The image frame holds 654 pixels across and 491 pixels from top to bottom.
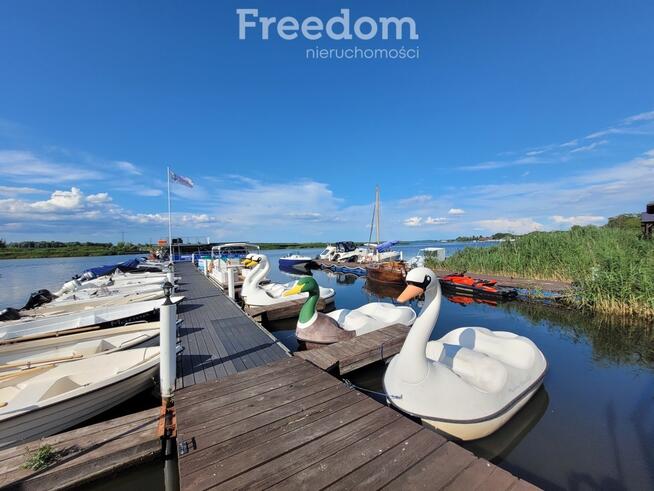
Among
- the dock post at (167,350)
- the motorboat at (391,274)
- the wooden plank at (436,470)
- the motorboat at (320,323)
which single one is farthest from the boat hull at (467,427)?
the motorboat at (391,274)

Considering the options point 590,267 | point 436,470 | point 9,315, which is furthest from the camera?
point 590,267

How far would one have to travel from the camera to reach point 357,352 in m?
5.16

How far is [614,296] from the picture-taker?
9156 millimetres

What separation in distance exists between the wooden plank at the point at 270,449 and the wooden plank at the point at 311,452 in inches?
2.1

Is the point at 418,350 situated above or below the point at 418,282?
below

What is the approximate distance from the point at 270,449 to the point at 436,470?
1.36 meters

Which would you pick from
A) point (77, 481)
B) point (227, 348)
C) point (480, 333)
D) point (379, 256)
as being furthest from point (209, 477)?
point (379, 256)

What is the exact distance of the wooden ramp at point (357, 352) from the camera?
4800mm

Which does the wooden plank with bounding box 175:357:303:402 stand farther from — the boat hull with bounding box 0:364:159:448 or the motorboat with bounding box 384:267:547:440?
the motorboat with bounding box 384:267:547:440

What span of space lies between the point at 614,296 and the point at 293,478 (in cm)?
1183

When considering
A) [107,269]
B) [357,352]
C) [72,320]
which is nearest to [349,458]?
[357,352]

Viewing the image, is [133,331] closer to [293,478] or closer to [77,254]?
[293,478]

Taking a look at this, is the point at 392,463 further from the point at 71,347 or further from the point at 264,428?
the point at 71,347

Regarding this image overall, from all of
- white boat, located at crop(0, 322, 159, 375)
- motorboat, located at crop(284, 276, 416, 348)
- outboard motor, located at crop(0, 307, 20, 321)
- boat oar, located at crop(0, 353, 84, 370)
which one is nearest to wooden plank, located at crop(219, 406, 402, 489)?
motorboat, located at crop(284, 276, 416, 348)
